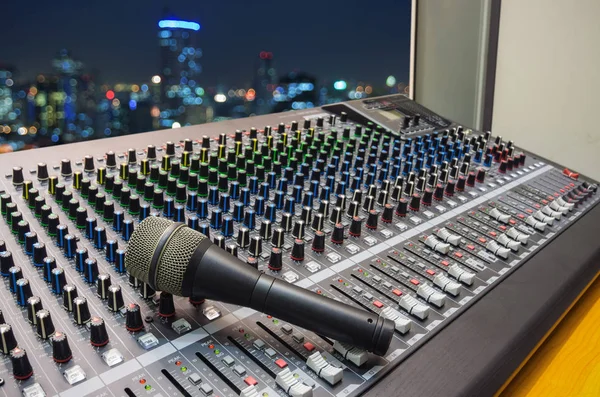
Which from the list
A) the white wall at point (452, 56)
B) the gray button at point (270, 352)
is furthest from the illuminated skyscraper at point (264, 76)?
the gray button at point (270, 352)

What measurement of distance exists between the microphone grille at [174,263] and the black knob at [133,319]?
0.05 metres

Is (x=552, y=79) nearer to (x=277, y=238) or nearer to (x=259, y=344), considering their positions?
(x=277, y=238)

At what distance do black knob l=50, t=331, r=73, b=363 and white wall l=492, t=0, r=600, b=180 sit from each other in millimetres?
2377

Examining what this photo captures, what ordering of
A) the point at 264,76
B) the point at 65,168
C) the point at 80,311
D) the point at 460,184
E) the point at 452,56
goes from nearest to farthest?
the point at 80,311
the point at 65,168
the point at 460,184
the point at 264,76
the point at 452,56

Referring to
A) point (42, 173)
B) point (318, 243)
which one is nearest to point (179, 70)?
point (42, 173)

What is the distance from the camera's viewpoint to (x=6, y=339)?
0.73 m

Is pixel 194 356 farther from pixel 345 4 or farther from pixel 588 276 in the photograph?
pixel 345 4

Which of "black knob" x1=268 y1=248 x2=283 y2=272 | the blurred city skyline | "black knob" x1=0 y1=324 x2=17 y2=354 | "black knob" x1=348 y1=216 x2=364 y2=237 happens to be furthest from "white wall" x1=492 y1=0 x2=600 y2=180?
"black knob" x1=0 y1=324 x2=17 y2=354

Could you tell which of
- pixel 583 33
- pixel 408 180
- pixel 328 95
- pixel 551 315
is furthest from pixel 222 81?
pixel 551 315

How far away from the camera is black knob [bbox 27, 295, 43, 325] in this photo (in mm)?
772

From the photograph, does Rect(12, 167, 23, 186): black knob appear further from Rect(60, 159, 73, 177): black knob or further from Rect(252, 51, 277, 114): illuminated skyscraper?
Rect(252, 51, 277, 114): illuminated skyscraper

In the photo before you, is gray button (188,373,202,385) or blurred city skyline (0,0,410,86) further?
blurred city skyline (0,0,410,86)

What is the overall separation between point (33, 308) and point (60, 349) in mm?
90

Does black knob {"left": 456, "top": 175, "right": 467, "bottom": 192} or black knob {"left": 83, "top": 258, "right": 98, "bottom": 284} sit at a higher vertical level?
black knob {"left": 83, "top": 258, "right": 98, "bottom": 284}
